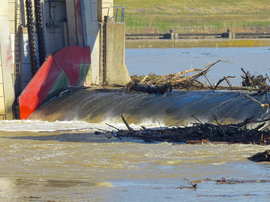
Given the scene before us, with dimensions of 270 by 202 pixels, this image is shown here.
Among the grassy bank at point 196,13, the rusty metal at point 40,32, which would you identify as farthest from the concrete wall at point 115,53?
the grassy bank at point 196,13

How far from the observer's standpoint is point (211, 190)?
6.62 metres

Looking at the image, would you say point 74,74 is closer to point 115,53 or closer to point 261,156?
point 115,53

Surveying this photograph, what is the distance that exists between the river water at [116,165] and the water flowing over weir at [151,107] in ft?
0.20

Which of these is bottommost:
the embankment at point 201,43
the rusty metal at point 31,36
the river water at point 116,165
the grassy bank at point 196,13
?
the embankment at point 201,43

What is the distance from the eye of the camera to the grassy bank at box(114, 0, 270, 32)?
264 feet

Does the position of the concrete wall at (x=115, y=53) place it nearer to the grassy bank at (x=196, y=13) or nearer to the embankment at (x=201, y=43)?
the embankment at (x=201, y=43)

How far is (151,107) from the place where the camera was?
48.7ft

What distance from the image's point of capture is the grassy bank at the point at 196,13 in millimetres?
80438

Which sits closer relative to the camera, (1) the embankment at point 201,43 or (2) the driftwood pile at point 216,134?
(2) the driftwood pile at point 216,134

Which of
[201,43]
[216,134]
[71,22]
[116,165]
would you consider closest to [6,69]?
[71,22]

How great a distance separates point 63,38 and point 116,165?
10514 millimetres

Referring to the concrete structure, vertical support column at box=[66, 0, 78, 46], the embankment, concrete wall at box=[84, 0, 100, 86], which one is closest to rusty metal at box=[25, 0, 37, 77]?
the concrete structure

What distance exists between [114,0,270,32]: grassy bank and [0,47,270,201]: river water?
6138 centimetres

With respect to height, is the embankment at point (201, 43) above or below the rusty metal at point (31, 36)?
below
